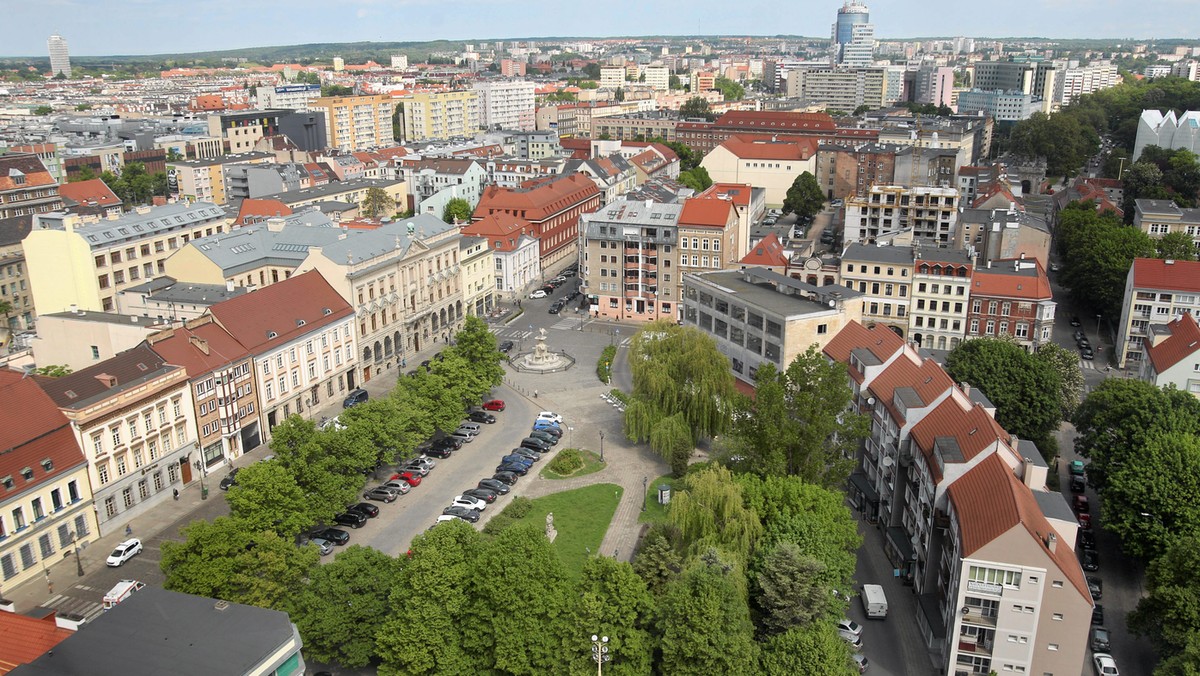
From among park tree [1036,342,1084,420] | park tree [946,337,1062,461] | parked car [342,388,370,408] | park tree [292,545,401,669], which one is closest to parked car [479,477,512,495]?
parked car [342,388,370,408]

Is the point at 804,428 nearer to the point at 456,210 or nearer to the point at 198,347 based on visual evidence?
the point at 198,347

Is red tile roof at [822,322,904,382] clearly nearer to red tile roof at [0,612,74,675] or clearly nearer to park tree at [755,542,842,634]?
park tree at [755,542,842,634]

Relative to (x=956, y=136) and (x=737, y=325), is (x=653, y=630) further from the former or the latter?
(x=956, y=136)

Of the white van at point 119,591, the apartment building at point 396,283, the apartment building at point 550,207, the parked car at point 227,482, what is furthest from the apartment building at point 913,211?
the white van at point 119,591

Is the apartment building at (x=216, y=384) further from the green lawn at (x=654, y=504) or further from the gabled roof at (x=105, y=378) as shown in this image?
the green lawn at (x=654, y=504)

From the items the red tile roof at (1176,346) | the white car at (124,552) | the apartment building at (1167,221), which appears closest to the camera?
the white car at (124,552)

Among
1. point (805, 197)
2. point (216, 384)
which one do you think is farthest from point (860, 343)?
point (805, 197)
